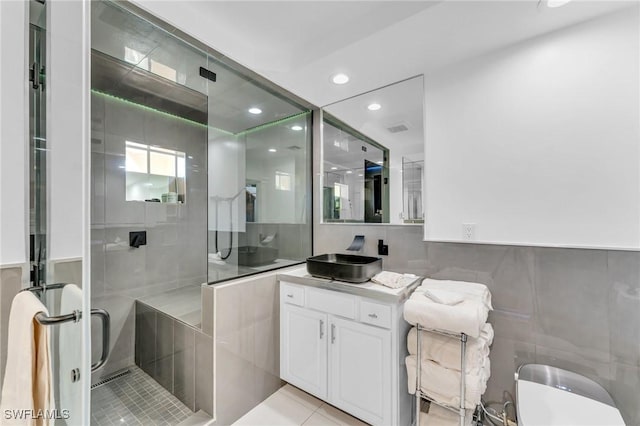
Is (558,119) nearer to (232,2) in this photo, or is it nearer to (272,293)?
(232,2)

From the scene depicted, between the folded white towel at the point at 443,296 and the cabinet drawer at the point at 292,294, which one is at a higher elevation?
the folded white towel at the point at 443,296

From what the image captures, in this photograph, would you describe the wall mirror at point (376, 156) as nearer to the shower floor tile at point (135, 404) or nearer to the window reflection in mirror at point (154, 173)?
the window reflection in mirror at point (154, 173)

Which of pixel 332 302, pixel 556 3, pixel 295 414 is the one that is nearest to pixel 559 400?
pixel 332 302

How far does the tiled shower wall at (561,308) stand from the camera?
129cm

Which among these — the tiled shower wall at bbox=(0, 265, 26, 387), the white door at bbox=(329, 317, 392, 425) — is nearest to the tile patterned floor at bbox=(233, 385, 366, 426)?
the white door at bbox=(329, 317, 392, 425)

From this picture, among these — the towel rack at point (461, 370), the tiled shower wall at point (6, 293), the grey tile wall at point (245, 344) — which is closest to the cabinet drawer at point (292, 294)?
the grey tile wall at point (245, 344)

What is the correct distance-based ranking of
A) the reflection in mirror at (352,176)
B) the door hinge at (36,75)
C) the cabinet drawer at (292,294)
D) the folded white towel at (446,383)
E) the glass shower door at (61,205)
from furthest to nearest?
the reflection in mirror at (352,176)
the cabinet drawer at (292,294)
the folded white towel at (446,383)
the door hinge at (36,75)
the glass shower door at (61,205)

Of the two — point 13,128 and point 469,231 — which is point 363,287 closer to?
point 469,231

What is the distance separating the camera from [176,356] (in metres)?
1.95

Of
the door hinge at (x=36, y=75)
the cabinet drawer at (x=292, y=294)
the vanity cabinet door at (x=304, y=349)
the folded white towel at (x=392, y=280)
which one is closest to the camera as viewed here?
the door hinge at (x=36, y=75)

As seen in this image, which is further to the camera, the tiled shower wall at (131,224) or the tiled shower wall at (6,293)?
the tiled shower wall at (131,224)

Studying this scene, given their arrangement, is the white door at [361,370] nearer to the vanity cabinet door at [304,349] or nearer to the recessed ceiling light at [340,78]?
the vanity cabinet door at [304,349]

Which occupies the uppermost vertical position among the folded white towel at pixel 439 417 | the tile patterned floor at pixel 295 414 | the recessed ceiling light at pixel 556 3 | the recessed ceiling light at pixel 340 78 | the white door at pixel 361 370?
the recessed ceiling light at pixel 340 78

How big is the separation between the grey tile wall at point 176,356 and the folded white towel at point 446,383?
1.29 m
